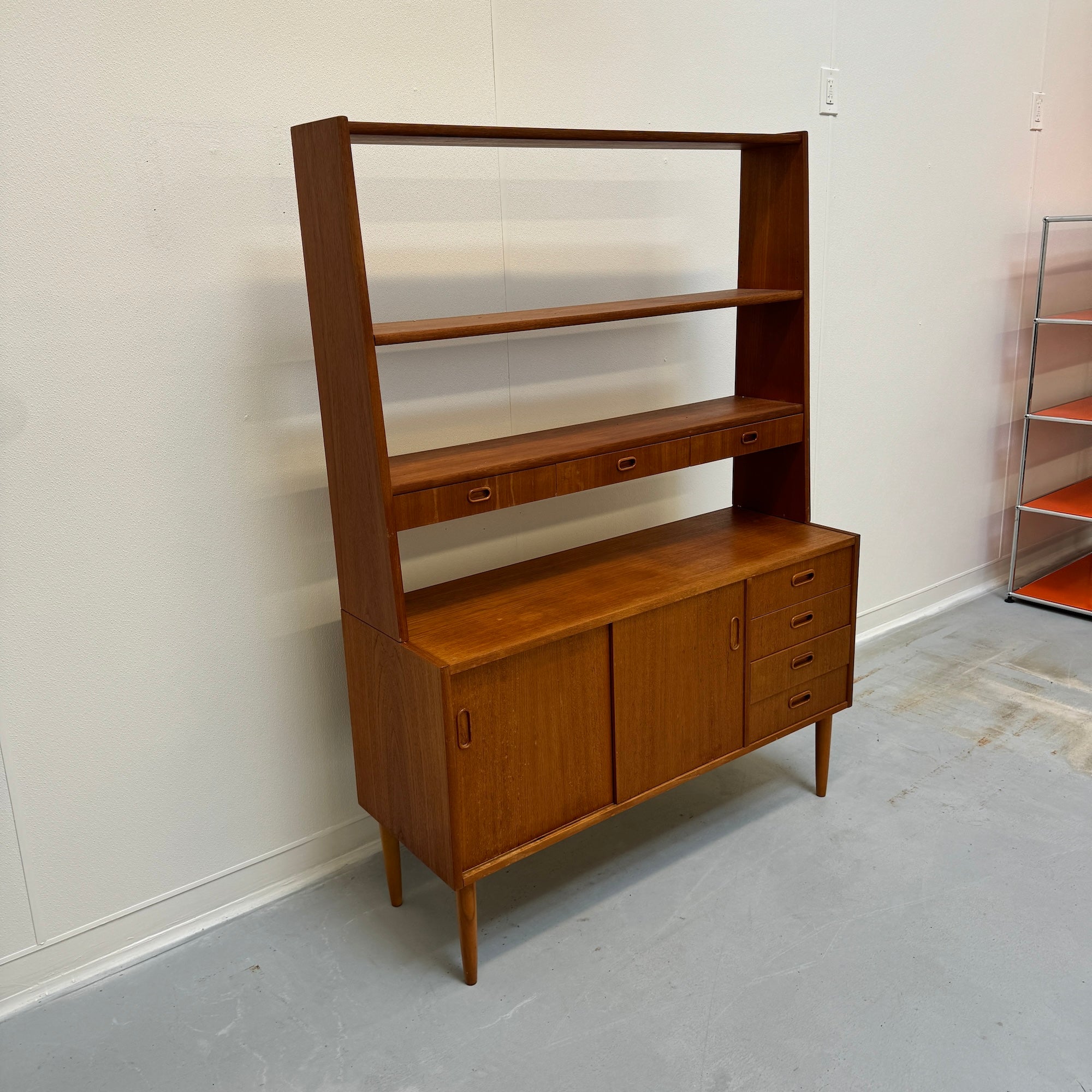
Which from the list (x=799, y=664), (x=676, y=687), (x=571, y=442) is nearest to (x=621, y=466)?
(x=571, y=442)

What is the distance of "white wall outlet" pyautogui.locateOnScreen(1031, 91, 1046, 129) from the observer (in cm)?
403

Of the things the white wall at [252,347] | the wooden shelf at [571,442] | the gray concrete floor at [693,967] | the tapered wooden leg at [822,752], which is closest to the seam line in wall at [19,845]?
the white wall at [252,347]

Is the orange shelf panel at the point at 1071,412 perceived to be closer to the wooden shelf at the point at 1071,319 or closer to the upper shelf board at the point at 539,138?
the wooden shelf at the point at 1071,319

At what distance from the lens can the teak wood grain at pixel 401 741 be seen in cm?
206

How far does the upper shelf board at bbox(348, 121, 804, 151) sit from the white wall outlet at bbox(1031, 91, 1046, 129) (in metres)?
2.05

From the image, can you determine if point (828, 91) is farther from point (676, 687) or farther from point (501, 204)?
point (676, 687)

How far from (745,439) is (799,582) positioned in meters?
0.39

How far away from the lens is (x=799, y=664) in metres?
2.70

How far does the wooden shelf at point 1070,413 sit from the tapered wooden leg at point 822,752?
1976 mm

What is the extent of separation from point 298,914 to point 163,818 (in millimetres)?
402

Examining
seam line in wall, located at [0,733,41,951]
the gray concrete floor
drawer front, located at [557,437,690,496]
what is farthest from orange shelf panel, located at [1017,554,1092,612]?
seam line in wall, located at [0,733,41,951]

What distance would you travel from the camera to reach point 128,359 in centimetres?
211

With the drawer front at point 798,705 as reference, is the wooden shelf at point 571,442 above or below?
above

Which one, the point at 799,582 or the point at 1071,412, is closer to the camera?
the point at 799,582
